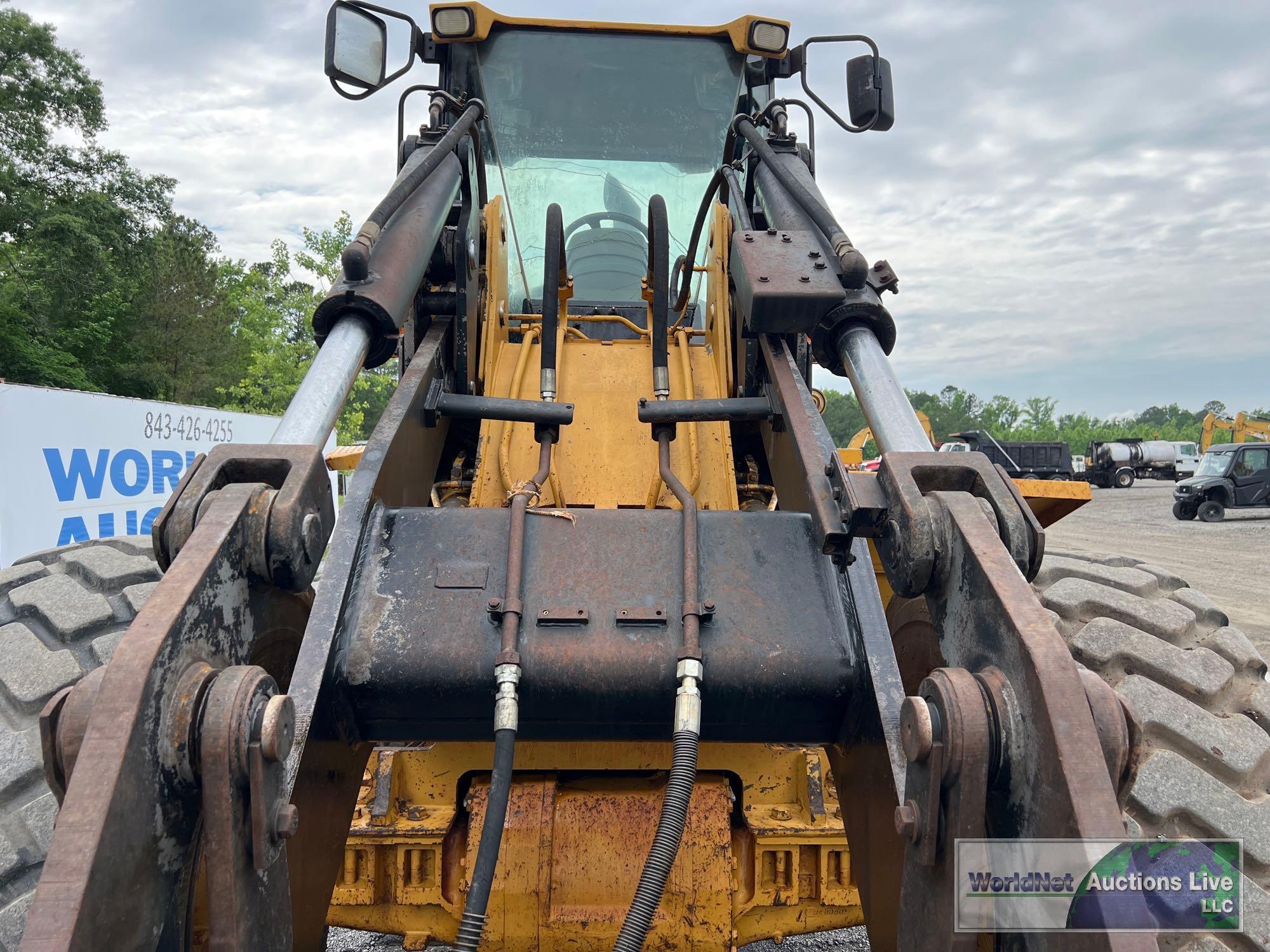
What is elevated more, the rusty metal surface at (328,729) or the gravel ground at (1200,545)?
the gravel ground at (1200,545)

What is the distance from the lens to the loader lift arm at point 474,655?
118 centimetres

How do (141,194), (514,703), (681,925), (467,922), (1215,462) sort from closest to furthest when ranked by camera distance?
(467,922), (514,703), (681,925), (1215,462), (141,194)

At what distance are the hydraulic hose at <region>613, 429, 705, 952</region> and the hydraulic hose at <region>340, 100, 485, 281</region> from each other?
113cm

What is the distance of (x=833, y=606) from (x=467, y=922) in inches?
36.2

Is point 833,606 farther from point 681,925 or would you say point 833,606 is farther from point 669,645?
point 681,925

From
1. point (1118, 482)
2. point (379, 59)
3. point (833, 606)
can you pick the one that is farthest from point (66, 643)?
point (1118, 482)

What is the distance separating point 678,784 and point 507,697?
1.18 ft

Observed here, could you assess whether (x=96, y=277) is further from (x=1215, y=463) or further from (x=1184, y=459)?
(x=1184, y=459)

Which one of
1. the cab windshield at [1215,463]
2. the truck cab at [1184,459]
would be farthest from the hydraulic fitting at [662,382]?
the truck cab at [1184,459]

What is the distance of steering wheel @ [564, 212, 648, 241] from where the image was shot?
3.85 metres

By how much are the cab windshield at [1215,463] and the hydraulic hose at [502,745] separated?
25.8 metres

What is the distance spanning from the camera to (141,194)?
33750 millimetres

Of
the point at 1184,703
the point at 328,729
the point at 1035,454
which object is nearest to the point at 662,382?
the point at 328,729

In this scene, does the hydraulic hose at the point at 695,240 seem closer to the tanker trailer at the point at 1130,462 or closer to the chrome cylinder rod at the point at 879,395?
the chrome cylinder rod at the point at 879,395
